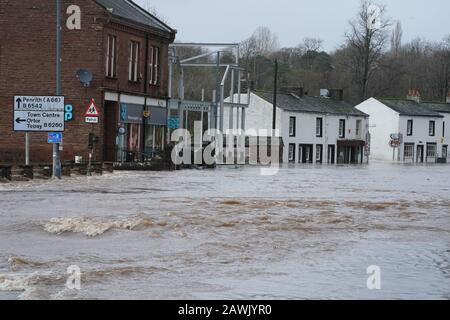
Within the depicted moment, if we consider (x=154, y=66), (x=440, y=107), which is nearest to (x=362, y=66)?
(x=440, y=107)

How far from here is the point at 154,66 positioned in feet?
161

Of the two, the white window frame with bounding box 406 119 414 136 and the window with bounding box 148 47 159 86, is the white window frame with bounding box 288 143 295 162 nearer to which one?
the white window frame with bounding box 406 119 414 136

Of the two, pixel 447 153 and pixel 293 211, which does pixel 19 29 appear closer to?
pixel 293 211

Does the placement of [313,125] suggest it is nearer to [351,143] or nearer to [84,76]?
[351,143]

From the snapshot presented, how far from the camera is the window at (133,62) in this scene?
46.0 m

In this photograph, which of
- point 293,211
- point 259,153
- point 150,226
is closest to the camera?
point 150,226

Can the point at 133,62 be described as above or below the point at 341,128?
above

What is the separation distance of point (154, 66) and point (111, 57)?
5.63 m

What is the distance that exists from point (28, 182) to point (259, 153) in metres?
41.6

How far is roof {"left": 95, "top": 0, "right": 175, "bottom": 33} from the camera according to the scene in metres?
44.2

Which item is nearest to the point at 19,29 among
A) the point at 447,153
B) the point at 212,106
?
the point at 212,106

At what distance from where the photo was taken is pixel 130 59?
46.0 m

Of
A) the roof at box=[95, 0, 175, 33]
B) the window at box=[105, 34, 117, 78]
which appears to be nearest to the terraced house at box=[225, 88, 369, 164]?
the roof at box=[95, 0, 175, 33]

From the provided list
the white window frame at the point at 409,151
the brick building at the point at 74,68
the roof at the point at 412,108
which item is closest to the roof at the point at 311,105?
the roof at the point at 412,108
